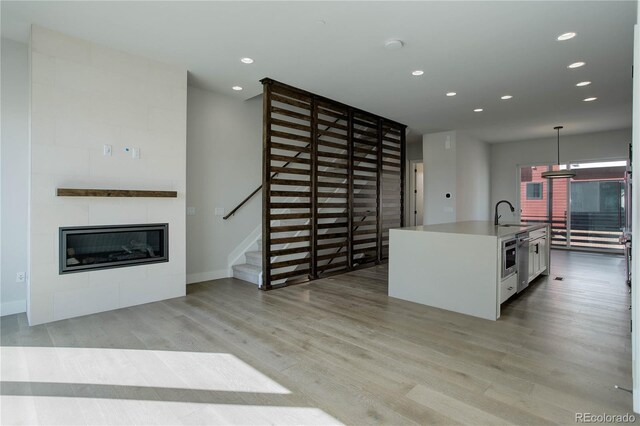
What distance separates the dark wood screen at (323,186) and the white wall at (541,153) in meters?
3.92

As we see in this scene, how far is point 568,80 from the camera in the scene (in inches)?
175

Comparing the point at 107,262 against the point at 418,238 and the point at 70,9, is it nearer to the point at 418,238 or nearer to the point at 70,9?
the point at 70,9

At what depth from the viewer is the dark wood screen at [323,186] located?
15.2ft

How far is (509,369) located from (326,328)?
1.49 meters

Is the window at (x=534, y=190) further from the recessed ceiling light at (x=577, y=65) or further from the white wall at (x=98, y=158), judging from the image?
the white wall at (x=98, y=158)

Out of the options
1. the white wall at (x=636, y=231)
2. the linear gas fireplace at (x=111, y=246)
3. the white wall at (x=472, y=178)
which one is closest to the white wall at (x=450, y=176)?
the white wall at (x=472, y=178)

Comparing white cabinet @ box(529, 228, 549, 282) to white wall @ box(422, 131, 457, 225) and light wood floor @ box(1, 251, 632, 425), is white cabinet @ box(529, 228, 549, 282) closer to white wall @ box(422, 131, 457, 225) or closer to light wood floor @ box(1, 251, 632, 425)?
light wood floor @ box(1, 251, 632, 425)

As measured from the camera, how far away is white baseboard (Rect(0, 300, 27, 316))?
3412mm

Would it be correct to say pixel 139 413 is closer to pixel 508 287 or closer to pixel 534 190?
pixel 508 287

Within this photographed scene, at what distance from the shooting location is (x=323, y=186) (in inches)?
208

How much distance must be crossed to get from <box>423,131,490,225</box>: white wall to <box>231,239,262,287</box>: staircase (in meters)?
4.48

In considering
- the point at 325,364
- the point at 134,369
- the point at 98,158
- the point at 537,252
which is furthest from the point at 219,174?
the point at 537,252

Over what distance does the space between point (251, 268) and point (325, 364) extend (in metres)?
2.95

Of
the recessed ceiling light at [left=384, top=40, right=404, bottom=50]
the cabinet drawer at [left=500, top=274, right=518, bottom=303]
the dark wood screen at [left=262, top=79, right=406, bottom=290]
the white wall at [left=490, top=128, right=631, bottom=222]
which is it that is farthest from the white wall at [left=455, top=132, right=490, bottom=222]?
the recessed ceiling light at [left=384, top=40, right=404, bottom=50]
